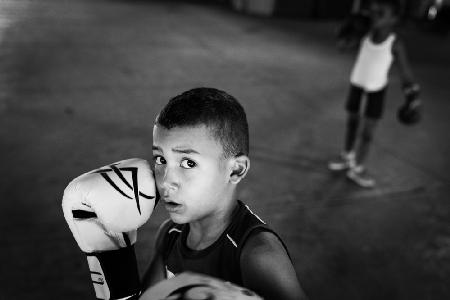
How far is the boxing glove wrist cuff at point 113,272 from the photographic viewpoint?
44.4 inches

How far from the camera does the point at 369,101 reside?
10.5 ft

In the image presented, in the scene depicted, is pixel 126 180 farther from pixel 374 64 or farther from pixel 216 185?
pixel 374 64

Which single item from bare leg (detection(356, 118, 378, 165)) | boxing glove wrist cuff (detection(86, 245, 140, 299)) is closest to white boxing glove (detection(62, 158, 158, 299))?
boxing glove wrist cuff (detection(86, 245, 140, 299))

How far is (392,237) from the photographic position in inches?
106

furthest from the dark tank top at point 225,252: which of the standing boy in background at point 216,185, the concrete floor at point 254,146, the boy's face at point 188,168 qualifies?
the concrete floor at point 254,146

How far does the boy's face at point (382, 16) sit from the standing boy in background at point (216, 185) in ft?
7.47

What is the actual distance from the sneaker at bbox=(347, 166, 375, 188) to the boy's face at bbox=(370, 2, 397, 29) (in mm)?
1088

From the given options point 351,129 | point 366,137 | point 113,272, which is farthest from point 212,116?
point 351,129

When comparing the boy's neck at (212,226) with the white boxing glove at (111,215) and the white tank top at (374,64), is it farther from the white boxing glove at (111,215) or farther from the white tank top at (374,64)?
the white tank top at (374,64)

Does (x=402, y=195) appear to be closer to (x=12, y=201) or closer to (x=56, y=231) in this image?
(x=56, y=231)

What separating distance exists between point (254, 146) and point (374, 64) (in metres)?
1.25

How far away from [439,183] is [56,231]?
283cm

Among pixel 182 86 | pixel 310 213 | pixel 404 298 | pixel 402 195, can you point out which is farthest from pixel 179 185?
pixel 182 86

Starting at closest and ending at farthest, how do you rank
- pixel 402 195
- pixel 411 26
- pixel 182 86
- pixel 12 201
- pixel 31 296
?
pixel 31 296, pixel 12 201, pixel 402 195, pixel 182 86, pixel 411 26
